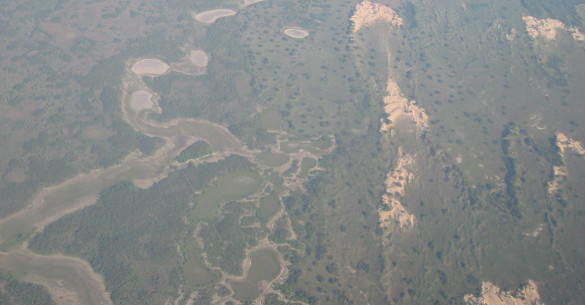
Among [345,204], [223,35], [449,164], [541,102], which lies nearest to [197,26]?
[223,35]

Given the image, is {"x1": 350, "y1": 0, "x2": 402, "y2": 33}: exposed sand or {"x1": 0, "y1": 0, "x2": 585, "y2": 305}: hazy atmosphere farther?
{"x1": 350, "y1": 0, "x2": 402, "y2": 33}: exposed sand

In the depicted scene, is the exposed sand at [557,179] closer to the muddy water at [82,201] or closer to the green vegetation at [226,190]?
the green vegetation at [226,190]

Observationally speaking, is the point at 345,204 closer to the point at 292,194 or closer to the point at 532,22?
the point at 292,194

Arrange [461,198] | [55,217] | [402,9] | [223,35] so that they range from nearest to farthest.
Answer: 1. [55,217]
2. [461,198]
3. [223,35]
4. [402,9]

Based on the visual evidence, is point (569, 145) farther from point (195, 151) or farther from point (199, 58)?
point (199, 58)

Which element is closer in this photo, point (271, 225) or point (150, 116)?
point (271, 225)

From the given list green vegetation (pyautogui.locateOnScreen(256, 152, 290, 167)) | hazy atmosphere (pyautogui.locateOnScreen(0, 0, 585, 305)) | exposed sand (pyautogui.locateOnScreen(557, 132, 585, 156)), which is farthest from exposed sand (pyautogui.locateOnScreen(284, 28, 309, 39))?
exposed sand (pyautogui.locateOnScreen(557, 132, 585, 156))

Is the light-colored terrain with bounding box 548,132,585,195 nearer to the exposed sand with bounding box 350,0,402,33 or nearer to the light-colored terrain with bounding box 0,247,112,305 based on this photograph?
the exposed sand with bounding box 350,0,402,33
